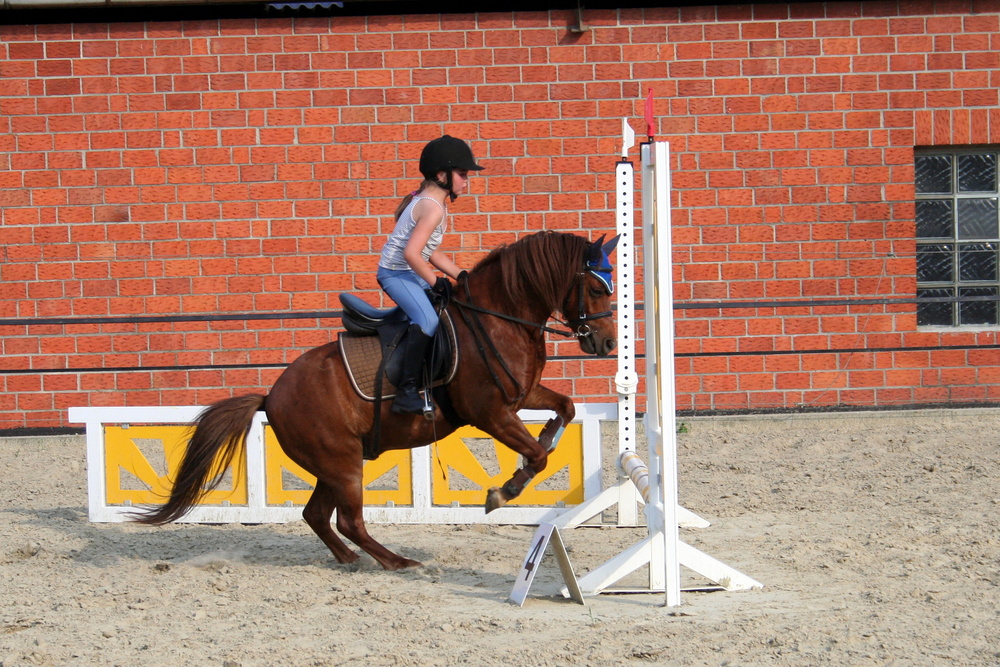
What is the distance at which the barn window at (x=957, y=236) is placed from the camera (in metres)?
9.09

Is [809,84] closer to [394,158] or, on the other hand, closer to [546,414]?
[394,158]

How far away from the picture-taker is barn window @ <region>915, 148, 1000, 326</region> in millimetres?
9086

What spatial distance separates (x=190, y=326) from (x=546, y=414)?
4.09 metres

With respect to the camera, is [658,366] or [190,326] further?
[190,326]

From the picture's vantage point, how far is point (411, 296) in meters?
4.82

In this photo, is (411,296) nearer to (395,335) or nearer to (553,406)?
(395,335)

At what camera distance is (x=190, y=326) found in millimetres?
8969

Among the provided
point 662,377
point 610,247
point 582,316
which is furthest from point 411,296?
point 662,377

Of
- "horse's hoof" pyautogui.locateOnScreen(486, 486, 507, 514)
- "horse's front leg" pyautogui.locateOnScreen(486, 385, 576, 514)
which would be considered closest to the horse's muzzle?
"horse's front leg" pyautogui.locateOnScreen(486, 385, 576, 514)

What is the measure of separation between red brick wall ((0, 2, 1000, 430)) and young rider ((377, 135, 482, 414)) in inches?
158

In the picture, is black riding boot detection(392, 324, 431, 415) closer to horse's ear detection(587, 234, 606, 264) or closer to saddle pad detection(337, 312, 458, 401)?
saddle pad detection(337, 312, 458, 401)

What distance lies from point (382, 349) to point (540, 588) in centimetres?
139

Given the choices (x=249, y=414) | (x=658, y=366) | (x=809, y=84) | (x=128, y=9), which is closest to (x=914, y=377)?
(x=809, y=84)

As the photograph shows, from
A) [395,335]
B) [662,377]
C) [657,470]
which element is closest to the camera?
[662,377]
